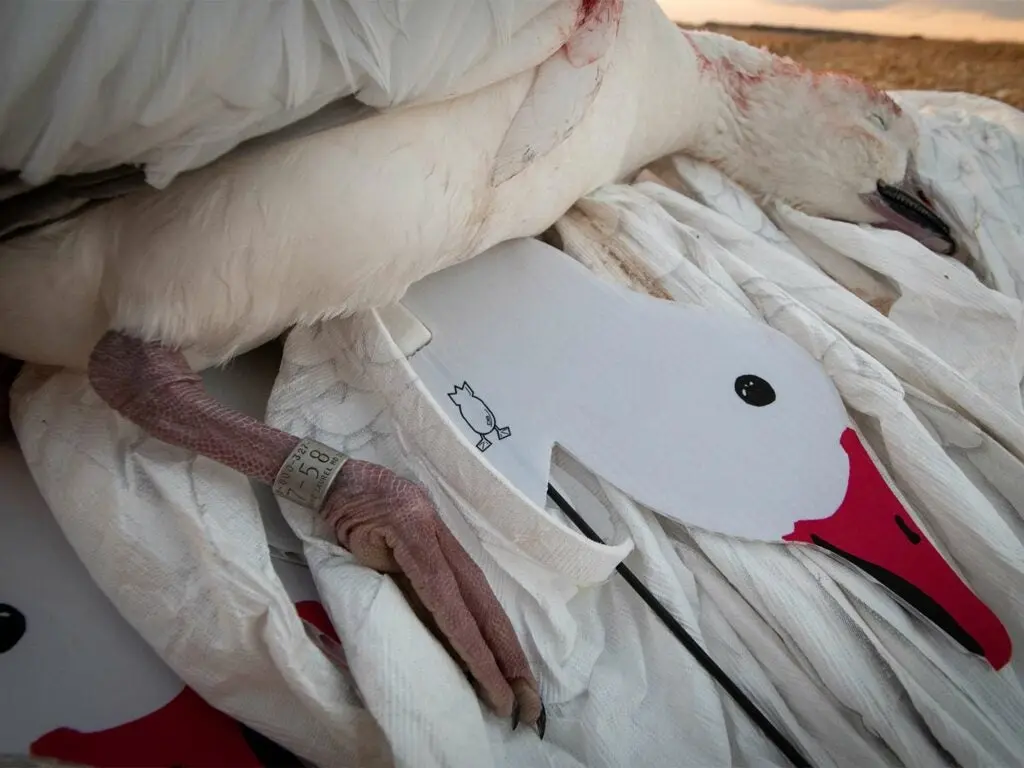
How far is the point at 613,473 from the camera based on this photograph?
2.07ft

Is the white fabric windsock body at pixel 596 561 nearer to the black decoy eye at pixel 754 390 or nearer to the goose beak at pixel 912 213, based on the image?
the black decoy eye at pixel 754 390

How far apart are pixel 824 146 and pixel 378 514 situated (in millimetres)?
735

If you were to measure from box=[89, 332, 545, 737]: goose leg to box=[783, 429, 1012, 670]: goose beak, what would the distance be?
0.23 meters

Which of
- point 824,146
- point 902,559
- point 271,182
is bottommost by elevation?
point 902,559

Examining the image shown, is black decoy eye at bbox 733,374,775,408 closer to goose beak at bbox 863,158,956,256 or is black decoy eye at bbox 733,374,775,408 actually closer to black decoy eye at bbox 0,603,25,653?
goose beak at bbox 863,158,956,256

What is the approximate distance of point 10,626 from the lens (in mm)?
545

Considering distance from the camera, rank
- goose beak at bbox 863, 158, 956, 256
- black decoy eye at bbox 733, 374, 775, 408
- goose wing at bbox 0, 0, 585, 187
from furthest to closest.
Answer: goose beak at bbox 863, 158, 956, 256
black decoy eye at bbox 733, 374, 775, 408
goose wing at bbox 0, 0, 585, 187

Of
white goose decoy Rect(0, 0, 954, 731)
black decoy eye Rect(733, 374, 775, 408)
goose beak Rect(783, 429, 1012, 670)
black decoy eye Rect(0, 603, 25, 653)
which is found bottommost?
goose beak Rect(783, 429, 1012, 670)

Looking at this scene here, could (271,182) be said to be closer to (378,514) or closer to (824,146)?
(378,514)

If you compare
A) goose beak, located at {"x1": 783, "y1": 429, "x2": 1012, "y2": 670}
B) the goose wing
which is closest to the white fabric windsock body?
goose beak, located at {"x1": 783, "y1": 429, "x2": 1012, "y2": 670}

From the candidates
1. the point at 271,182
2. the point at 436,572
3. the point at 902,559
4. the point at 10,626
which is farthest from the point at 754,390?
the point at 10,626

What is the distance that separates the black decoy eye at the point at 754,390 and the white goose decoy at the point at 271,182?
243 millimetres

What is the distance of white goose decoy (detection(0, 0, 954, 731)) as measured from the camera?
19.4 inches

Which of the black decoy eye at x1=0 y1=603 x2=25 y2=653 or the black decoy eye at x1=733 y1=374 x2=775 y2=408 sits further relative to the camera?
the black decoy eye at x1=733 y1=374 x2=775 y2=408
